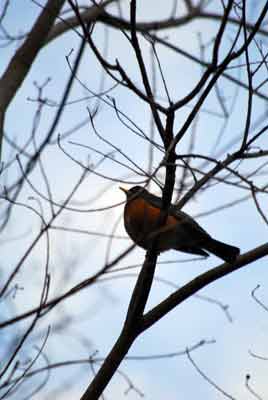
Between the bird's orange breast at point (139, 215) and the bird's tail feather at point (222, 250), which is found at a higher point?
the bird's orange breast at point (139, 215)

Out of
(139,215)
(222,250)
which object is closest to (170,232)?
(222,250)

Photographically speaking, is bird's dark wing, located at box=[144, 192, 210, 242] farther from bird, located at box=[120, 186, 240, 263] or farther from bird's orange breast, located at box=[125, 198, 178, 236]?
bird's orange breast, located at box=[125, 198, 178, 236]

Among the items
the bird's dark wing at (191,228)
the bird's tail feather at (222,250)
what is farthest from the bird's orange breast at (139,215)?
the bird's tail feather at (222,250)

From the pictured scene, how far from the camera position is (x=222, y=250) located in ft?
14.3

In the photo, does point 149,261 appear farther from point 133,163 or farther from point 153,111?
point 153,111

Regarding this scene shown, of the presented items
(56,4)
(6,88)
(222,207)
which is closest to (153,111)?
(222,207)

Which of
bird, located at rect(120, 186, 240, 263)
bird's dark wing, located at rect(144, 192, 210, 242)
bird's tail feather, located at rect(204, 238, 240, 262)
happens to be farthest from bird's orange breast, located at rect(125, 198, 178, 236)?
bird's tail feather, located at rect(204, 238, 240, 262)

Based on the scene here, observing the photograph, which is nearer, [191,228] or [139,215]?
[191,228]

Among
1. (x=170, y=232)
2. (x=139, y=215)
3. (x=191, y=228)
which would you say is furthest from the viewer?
(x=139, y=215)

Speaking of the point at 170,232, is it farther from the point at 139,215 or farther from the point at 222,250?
the point at 139,215

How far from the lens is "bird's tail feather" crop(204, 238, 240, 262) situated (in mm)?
3921

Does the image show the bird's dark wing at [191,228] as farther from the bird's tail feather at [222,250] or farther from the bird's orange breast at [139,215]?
the bird's orange breast at [139,215]

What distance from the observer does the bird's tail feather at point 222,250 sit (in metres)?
3.92

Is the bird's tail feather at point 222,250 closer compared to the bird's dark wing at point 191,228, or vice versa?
the bird's tail feather at point 222,250
